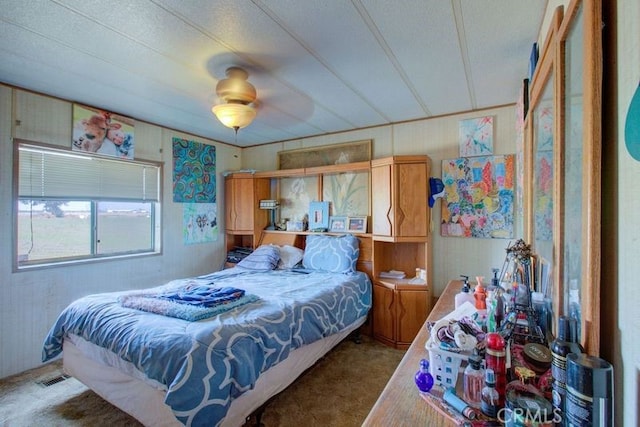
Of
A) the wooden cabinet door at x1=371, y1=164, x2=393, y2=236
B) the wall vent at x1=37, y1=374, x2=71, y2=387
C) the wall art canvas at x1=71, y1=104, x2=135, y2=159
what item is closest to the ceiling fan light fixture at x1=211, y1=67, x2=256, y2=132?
the wooden cabinet door at x1=371, y1=164, x2=393, y2=236

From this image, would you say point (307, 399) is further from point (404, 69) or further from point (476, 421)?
point (404, 69)

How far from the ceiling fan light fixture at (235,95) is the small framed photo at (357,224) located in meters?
1.85

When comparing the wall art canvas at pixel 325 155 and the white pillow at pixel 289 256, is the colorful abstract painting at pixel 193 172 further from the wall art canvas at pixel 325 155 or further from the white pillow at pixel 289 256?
the white pillow at pixel 289 256

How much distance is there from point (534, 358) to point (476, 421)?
0.29 m

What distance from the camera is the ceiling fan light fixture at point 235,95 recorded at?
2.15 m

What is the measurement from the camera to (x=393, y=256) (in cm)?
348

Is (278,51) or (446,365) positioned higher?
(278,51)

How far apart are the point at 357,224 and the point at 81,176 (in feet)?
9.69

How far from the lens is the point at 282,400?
2.18 meters

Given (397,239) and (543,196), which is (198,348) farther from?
(397,239)

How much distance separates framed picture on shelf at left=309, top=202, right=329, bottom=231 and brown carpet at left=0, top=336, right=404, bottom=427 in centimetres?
162

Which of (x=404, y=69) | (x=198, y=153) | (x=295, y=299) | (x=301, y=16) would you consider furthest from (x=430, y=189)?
(x=198, y=153)

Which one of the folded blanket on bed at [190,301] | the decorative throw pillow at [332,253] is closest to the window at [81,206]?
the folded blanket on bed at [190,301]

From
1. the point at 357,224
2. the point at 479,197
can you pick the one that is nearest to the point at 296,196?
the point at 357,224
